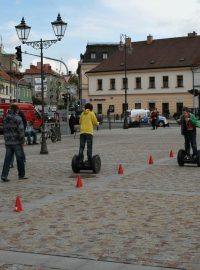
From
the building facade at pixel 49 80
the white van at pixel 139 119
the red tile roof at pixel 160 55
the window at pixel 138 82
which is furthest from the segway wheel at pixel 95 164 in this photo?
the building facade at pixel 49 80

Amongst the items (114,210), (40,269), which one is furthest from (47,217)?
(40,269)

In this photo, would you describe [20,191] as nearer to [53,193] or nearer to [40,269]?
[53,193]

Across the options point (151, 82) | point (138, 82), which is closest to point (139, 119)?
point (151, 82)

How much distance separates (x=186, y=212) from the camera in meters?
8.72

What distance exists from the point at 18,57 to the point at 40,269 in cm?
2625

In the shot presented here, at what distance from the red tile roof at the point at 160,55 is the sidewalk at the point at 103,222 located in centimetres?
6864

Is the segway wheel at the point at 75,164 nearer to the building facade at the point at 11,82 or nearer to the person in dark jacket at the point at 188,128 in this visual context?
the person in dark jacket at the point at 188,128

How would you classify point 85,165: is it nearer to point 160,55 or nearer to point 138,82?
point 138,82

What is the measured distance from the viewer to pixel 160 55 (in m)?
83.9

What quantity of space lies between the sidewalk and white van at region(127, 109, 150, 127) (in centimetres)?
3984

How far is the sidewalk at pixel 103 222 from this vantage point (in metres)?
6.16

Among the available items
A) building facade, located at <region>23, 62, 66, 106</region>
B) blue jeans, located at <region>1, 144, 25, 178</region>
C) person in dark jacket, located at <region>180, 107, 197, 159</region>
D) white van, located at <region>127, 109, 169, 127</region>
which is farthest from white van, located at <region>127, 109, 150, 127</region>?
building facade, located at <region>23, 62, 66, 106</region>

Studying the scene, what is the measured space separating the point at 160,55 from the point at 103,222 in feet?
255

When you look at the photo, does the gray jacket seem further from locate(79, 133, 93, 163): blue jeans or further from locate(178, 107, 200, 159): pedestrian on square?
locate(178, 107, 200, 159): pedestrian on square
